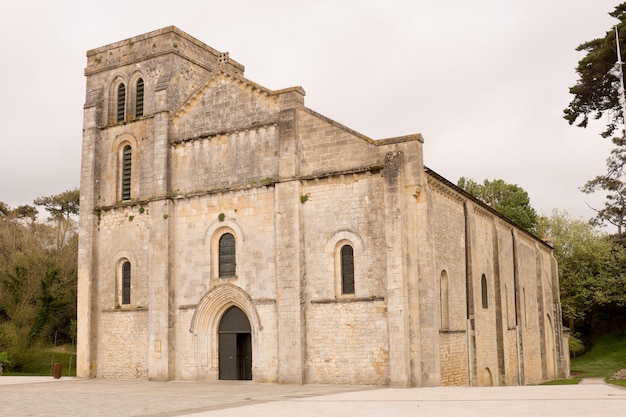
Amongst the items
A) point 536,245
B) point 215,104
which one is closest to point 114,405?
point 215,104

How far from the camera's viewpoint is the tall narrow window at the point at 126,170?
30.7 meters

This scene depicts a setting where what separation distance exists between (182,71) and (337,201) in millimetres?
10954

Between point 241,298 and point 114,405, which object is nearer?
point 114,405

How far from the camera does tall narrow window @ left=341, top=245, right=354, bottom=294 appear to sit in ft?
79.7

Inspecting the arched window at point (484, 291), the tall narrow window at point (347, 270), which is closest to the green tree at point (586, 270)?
the arched window at point (484, 291)

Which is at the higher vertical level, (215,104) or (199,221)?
(215,104)

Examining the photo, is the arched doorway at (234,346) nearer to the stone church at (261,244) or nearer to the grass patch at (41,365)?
the stone church at (261,244)

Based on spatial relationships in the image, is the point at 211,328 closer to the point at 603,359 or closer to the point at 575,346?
the point at 603,359

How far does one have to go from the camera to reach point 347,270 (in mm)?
24375

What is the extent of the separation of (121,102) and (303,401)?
19.6 m

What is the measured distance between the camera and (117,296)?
29922mm

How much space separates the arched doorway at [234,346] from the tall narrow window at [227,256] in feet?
4.74

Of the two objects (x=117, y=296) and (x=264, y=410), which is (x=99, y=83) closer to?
(x=117, y=296)

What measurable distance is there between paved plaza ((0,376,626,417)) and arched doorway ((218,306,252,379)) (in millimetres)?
2689
